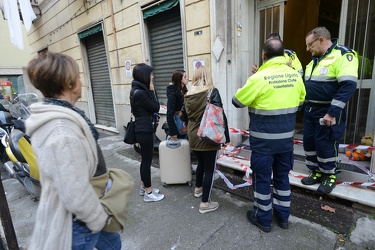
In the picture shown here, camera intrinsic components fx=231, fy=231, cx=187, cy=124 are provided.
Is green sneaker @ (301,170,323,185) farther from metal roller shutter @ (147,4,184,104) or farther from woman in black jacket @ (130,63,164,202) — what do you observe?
metal roller shutter @ (147,4,184,104)

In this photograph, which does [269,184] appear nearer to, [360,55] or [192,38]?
[360,55]

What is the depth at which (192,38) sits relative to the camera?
15.8 ft

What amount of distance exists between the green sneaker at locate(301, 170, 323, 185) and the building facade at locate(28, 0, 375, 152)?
3.89ft

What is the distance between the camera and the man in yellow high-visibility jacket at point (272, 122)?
7.35ft

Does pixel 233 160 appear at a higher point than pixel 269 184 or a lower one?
lower

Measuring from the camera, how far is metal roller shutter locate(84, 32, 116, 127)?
8.00m

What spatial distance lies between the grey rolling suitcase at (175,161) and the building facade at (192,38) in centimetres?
143

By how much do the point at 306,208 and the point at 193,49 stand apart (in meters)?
3.56

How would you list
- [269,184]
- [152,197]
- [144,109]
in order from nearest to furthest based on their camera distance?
[269,184] → [144,109] → [152,197]

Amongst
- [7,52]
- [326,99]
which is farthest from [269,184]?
[7,52]

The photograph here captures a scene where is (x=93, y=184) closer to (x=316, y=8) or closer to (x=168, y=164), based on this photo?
(x=168, y=164)

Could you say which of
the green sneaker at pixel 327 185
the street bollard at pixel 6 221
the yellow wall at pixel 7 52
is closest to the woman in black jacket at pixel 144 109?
the street bollard at pixel 6 221

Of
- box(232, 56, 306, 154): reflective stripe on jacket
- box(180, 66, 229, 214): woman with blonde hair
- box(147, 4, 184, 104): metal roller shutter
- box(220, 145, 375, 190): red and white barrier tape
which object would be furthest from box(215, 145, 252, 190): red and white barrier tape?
box(147, 4, 184, 104): metal roller shutter

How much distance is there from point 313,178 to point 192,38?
11.3 ft
